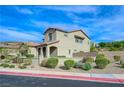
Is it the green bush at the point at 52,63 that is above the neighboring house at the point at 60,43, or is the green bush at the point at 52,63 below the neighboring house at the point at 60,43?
below

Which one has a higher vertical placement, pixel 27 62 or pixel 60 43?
pixel 60 43

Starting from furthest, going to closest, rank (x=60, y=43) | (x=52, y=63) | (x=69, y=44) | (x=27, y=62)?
(x=69, y=44) < (x=60, y=43) < (x=27, y=62) < (x=52, y=63)

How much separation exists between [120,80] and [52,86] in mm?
4911

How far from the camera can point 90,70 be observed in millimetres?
18844

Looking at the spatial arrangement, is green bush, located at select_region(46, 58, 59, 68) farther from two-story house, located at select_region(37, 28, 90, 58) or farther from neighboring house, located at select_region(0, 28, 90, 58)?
two-story house, located at select_region(37, 28, 90, 58)

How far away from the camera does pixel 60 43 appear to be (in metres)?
29.8

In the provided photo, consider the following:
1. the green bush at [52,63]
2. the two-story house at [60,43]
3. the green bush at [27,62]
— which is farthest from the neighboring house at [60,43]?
the green bush at [52,63]

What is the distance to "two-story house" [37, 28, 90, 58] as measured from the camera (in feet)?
96.5

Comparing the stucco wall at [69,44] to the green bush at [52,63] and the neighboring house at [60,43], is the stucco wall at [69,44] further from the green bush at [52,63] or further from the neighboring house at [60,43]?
the green bush at [52,63]

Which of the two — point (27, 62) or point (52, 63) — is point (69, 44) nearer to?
point (27, 62)

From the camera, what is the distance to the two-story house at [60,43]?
96.5 feet

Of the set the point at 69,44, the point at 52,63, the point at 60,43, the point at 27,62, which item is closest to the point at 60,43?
the point at 60,43

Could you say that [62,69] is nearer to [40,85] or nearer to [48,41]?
[40,85]
